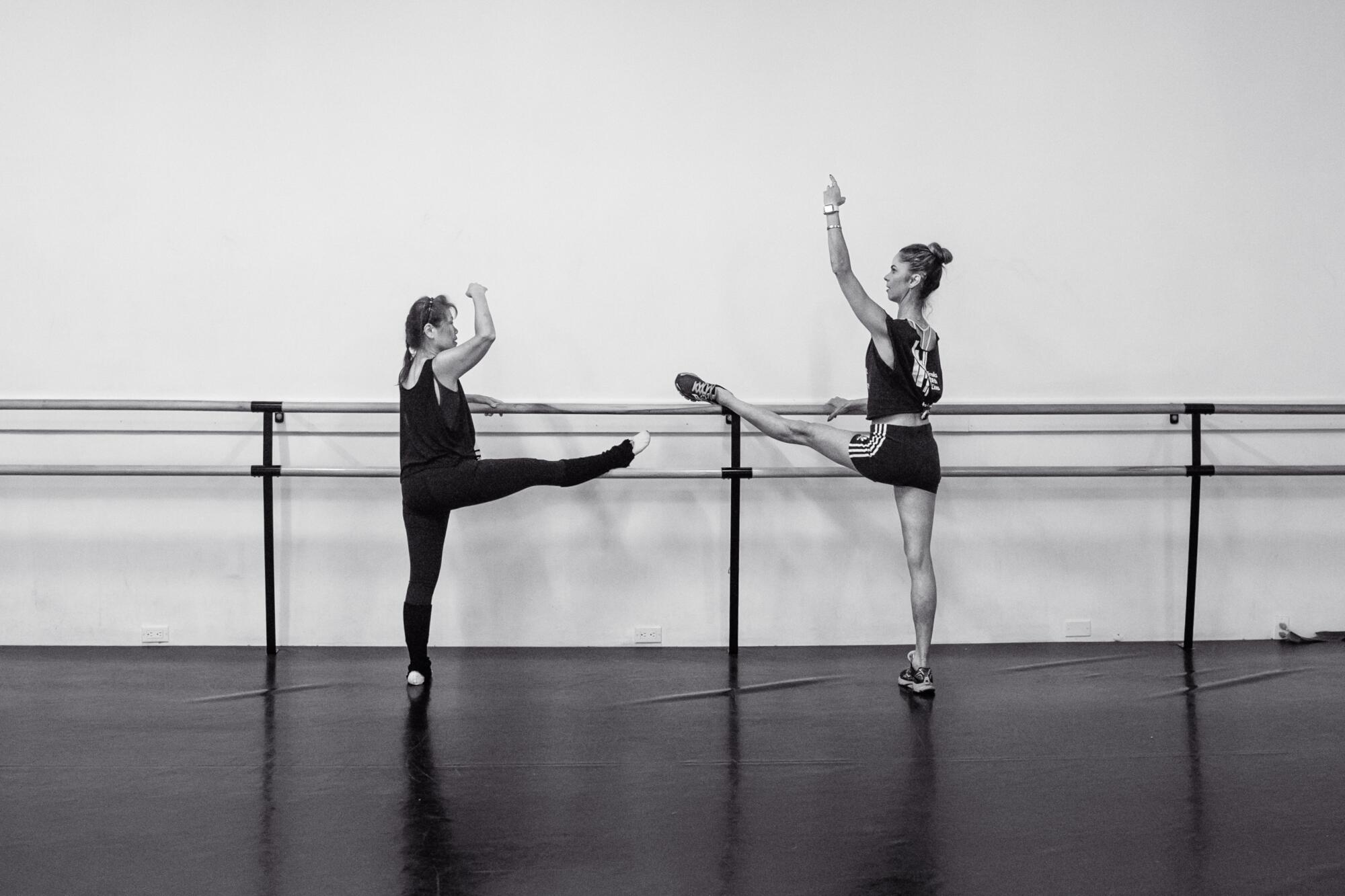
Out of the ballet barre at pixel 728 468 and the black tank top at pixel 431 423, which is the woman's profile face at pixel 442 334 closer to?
the black tank top at pixel 431 423

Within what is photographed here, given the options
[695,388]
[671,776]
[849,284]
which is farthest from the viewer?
[695,388]

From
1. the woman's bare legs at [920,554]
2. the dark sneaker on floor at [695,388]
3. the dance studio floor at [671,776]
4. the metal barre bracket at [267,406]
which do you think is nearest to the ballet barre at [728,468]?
the metal barre bracket at [267,406]

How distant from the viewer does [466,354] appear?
121 inches

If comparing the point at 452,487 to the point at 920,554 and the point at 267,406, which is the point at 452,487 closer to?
the point at 267,406

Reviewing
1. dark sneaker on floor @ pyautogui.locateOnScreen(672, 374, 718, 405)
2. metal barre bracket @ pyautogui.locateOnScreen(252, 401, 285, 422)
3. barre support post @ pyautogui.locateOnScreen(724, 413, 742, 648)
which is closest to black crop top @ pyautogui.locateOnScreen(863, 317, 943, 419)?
dark sneaker on floor @ pyautogui.locateOnScreen(672, 374, 718, 405)

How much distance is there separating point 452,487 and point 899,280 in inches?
57.5

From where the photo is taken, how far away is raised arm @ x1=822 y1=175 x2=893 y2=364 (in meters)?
2.86

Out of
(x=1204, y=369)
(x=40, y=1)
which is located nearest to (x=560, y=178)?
(x=40, y=1)

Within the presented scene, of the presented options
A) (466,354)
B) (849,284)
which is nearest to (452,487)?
(466,354)

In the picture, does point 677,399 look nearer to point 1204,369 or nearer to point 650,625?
point 650,625

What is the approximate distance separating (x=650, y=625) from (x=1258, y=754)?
200 cm

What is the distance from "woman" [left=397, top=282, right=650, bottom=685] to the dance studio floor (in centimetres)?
34

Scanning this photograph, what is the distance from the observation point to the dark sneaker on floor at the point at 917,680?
9.98 feet

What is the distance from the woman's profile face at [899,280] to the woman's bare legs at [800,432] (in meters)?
0.44
